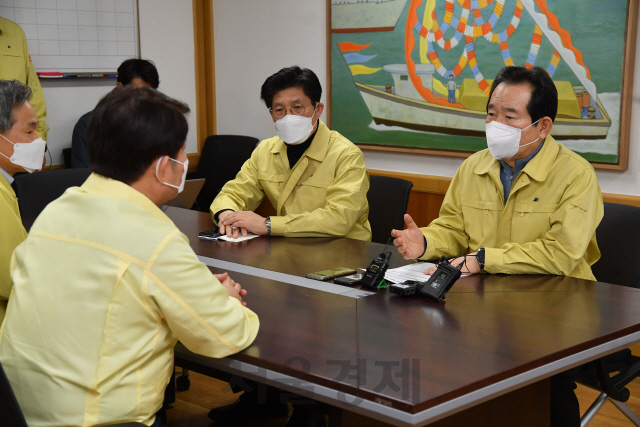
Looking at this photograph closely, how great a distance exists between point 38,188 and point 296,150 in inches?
52.3

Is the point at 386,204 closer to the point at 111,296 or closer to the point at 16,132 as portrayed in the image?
the point at 16,132

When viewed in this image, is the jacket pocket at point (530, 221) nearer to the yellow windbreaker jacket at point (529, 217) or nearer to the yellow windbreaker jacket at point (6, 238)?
the yellow windbreaker jacket at point (529, 217)

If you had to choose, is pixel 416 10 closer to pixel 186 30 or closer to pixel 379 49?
pixel 379 49

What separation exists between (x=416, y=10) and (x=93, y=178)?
10.3 feet

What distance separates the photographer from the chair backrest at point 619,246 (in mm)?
2549

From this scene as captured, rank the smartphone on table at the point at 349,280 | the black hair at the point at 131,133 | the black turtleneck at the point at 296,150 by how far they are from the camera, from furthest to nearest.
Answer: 1. the black turtleneck at the point at 296,150
2. the smartphone on table at the point at 349,280
3. the black hair at the point at 131,133

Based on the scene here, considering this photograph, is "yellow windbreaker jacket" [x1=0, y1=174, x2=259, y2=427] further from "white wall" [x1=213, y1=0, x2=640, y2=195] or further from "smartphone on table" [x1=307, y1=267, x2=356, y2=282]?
"white wall" [x1=213, y1=0, x2=640, y2=195]

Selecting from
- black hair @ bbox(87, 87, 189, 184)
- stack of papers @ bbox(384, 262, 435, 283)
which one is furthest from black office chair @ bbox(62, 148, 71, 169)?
black hair @ bbox(87, 87, 189, 184)

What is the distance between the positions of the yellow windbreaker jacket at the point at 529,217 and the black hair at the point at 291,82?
84 centimetres

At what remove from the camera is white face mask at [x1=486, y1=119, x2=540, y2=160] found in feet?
8.32

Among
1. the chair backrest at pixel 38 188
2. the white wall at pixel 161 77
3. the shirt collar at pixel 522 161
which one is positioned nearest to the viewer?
the shirt collar at pixel 522 161

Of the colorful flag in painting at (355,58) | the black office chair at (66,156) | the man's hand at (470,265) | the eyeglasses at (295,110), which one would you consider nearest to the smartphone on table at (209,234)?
the eyeglasses at (295,110)

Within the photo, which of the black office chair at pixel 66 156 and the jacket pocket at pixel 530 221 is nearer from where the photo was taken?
the jacket pocket at pixel 530 221

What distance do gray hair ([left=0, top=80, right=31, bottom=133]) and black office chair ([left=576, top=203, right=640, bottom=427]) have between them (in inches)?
85.0
